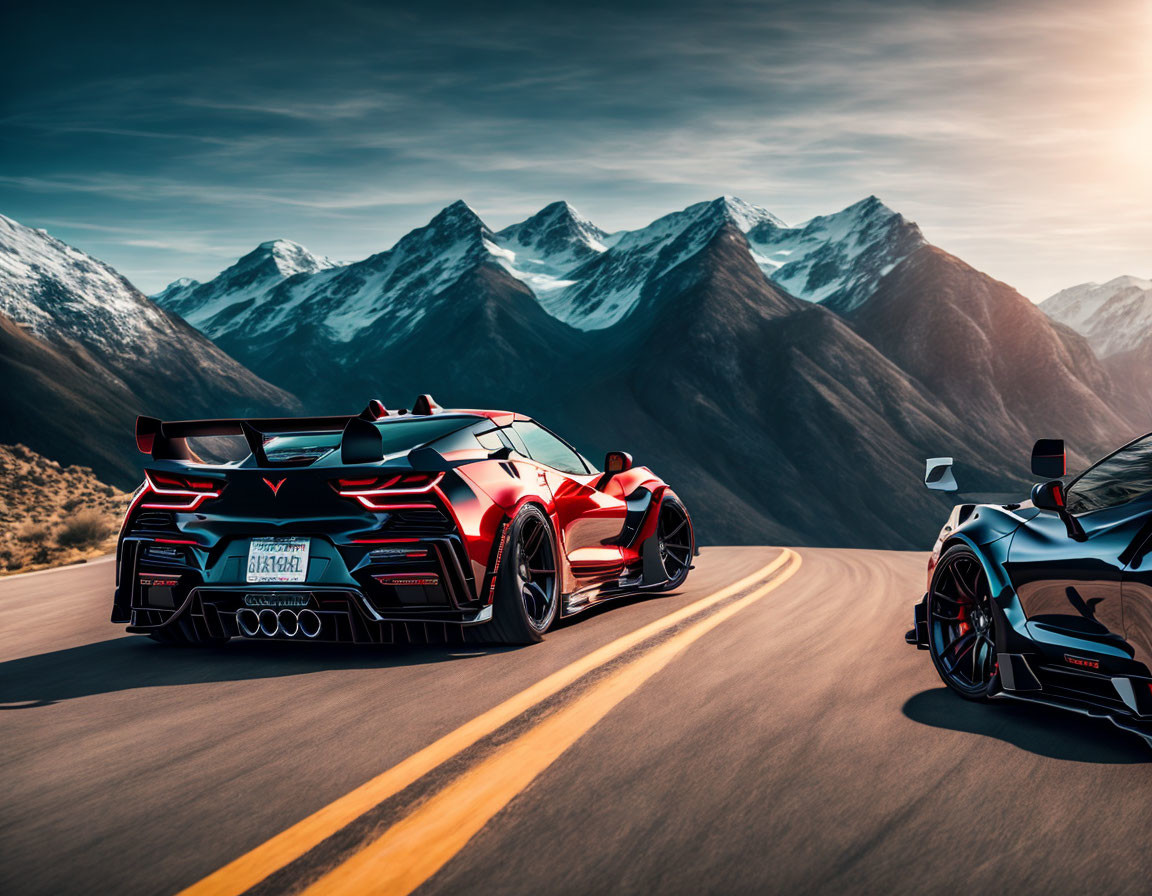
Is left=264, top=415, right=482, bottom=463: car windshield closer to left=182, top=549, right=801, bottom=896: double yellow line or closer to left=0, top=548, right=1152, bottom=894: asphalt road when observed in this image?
left=0, top=548, right=1152, bottom=894: asphalt road

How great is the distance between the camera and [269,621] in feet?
17.7

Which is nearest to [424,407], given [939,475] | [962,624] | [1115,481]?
[939,475]

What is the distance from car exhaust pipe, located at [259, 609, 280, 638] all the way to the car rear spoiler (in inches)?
32.0

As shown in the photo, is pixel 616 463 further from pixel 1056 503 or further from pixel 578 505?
pixel 1056 503

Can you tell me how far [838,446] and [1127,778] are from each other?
3169 inches

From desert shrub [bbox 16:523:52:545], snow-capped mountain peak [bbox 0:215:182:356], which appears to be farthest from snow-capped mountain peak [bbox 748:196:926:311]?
desert shrub [bbox 16:523:52:545]

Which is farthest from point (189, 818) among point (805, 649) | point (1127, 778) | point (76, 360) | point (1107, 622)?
point (76, 360)

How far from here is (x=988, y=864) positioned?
2697 millimetres

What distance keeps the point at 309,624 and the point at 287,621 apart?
4.4 inches

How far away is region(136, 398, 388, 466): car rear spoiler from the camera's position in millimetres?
5465

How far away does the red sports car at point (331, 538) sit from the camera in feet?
17.6

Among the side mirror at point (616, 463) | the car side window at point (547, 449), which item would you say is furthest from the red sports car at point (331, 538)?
the side mirror at point (616, 463)

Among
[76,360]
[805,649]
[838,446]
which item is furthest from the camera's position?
[838,446]

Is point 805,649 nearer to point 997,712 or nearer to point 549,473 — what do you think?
point 997,712
